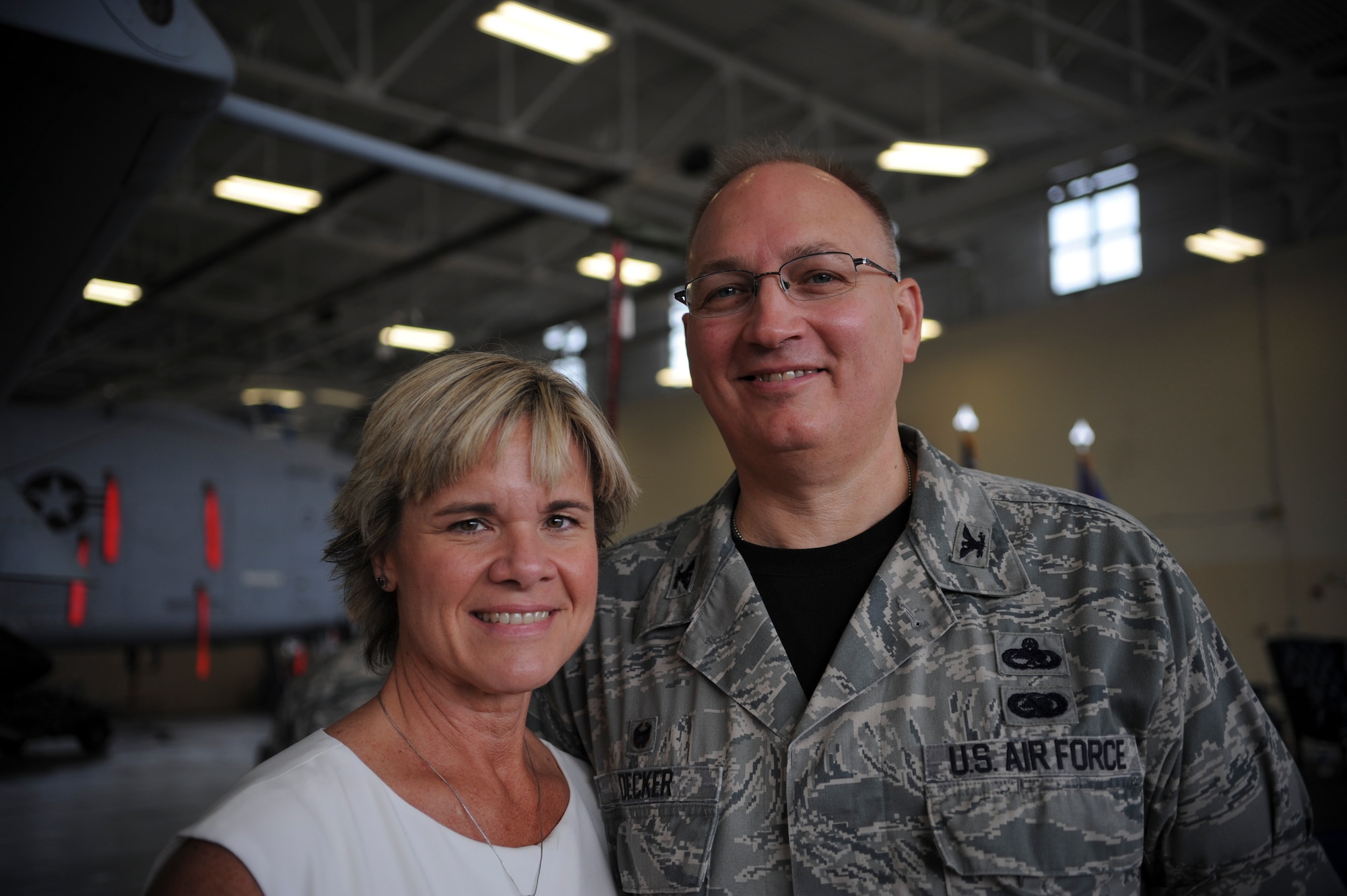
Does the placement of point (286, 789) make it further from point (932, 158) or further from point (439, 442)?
point (932, 158)

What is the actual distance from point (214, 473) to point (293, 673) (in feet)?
11.1

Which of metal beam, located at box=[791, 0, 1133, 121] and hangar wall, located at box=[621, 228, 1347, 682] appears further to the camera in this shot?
hangar wall, located at box=[621, 228, 1347, 682]

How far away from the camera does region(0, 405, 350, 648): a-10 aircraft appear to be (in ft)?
32.3

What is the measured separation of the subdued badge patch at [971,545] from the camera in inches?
61.7

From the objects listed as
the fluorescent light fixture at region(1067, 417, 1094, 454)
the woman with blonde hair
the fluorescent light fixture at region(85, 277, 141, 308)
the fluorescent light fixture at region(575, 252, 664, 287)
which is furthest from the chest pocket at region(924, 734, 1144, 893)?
the fluorescent light fixture at region(85, 277, 141, 308)

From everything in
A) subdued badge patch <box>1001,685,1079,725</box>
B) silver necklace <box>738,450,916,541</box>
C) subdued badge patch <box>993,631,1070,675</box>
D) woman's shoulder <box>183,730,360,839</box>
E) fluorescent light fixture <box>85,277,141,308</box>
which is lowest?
woman's shoulder <box>183,730,360,839</box>

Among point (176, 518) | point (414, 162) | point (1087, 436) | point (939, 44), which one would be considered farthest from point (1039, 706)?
point (1087, 436)

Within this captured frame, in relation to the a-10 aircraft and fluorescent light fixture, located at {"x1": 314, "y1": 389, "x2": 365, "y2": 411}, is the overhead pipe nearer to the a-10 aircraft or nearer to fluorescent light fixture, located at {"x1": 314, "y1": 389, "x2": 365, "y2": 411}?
the a-10 aircraft

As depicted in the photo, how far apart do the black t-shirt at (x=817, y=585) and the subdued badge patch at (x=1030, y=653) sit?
0.23m

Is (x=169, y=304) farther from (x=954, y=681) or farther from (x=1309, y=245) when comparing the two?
A: (x=954, y=681)

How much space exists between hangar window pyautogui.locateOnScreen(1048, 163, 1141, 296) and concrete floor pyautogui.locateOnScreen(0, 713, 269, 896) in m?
Answer: 12.7

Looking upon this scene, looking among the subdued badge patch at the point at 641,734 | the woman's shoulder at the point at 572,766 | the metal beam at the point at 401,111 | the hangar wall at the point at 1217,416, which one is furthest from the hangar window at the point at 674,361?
the subdued badge patch at the point at 641,734

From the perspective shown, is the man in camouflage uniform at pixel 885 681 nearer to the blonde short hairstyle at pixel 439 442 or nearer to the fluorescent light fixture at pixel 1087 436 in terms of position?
the blonde short hairstyle at pixel 439 442

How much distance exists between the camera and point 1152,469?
40.2ft
